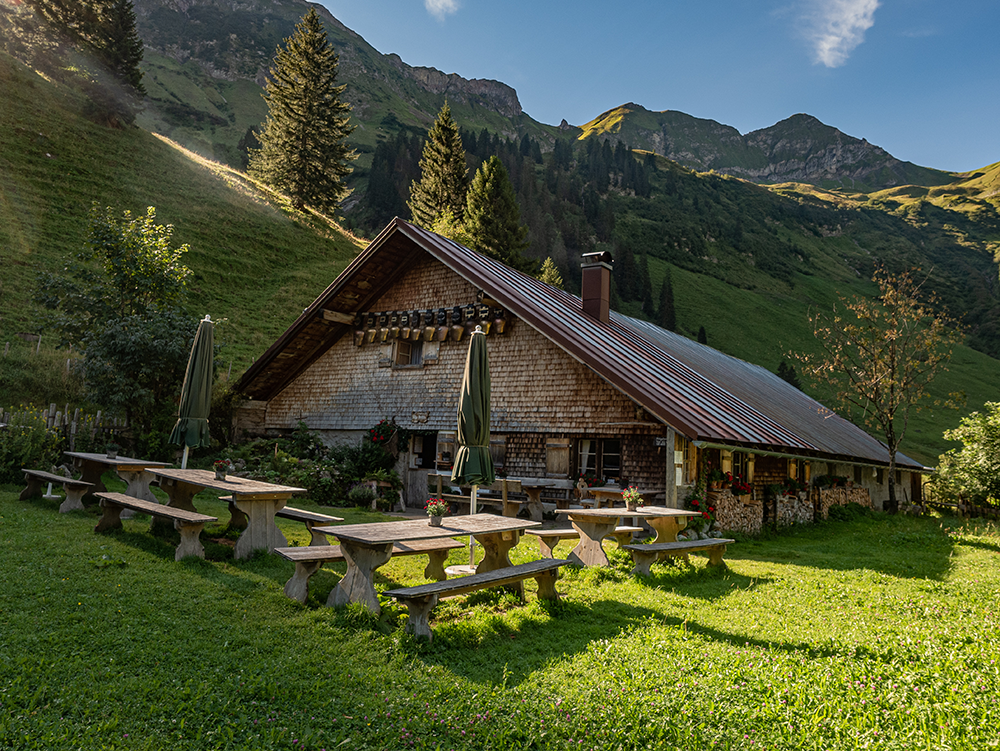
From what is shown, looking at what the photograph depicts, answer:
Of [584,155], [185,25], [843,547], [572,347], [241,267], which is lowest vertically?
[843,547]

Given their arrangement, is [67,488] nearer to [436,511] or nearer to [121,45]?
[436,511]

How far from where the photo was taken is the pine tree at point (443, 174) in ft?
163

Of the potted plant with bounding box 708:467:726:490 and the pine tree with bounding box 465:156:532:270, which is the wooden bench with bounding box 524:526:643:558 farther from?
the pine tree with bounding box 465:156:532:270

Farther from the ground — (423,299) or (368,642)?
(423,299)

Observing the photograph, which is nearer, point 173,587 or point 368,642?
point 368,642

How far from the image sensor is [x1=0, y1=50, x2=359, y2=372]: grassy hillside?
86.1ft

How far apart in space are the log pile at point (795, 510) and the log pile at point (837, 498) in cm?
74

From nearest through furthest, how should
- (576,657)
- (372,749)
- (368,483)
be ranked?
(372,749), (576,657), (368,483)

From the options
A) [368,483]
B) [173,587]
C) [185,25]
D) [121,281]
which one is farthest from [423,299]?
[185,25]

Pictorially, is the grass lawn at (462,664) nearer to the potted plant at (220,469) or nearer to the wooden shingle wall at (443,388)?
the potted plant at (220,469)

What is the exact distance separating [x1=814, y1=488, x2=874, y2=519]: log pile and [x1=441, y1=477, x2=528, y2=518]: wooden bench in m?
10.7

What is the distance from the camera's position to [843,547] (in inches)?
532

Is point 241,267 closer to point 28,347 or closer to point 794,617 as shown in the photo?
point 28,347

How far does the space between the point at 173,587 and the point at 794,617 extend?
704 cm
